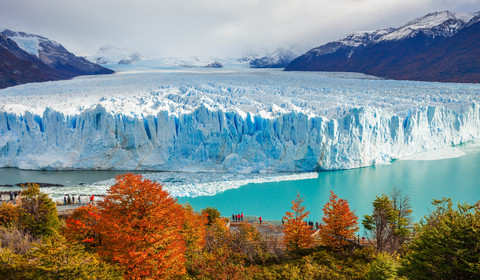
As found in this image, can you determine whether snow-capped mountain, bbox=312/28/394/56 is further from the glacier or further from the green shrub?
the green shrub

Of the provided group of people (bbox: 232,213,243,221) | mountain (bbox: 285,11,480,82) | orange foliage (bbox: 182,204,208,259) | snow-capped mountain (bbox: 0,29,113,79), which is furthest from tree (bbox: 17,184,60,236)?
snow-capped mountain (bbox: 0,29,113,79)

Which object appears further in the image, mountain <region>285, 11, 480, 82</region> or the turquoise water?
mountain <region>285, 11, 480, 82</region>

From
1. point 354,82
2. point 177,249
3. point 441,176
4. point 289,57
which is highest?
point 289,57

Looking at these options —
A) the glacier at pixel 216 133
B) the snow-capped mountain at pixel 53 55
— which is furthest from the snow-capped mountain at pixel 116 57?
the glacier at pixel 216 133

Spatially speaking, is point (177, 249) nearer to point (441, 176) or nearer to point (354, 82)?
point (441, 176)

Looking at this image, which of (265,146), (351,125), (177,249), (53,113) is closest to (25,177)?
(53,113)

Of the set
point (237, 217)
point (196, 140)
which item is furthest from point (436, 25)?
point (237, 217)

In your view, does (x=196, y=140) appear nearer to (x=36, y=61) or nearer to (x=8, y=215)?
(x=8, y=215)

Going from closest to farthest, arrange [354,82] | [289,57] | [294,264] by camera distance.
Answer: [294,264], [354,82], [289,57]
